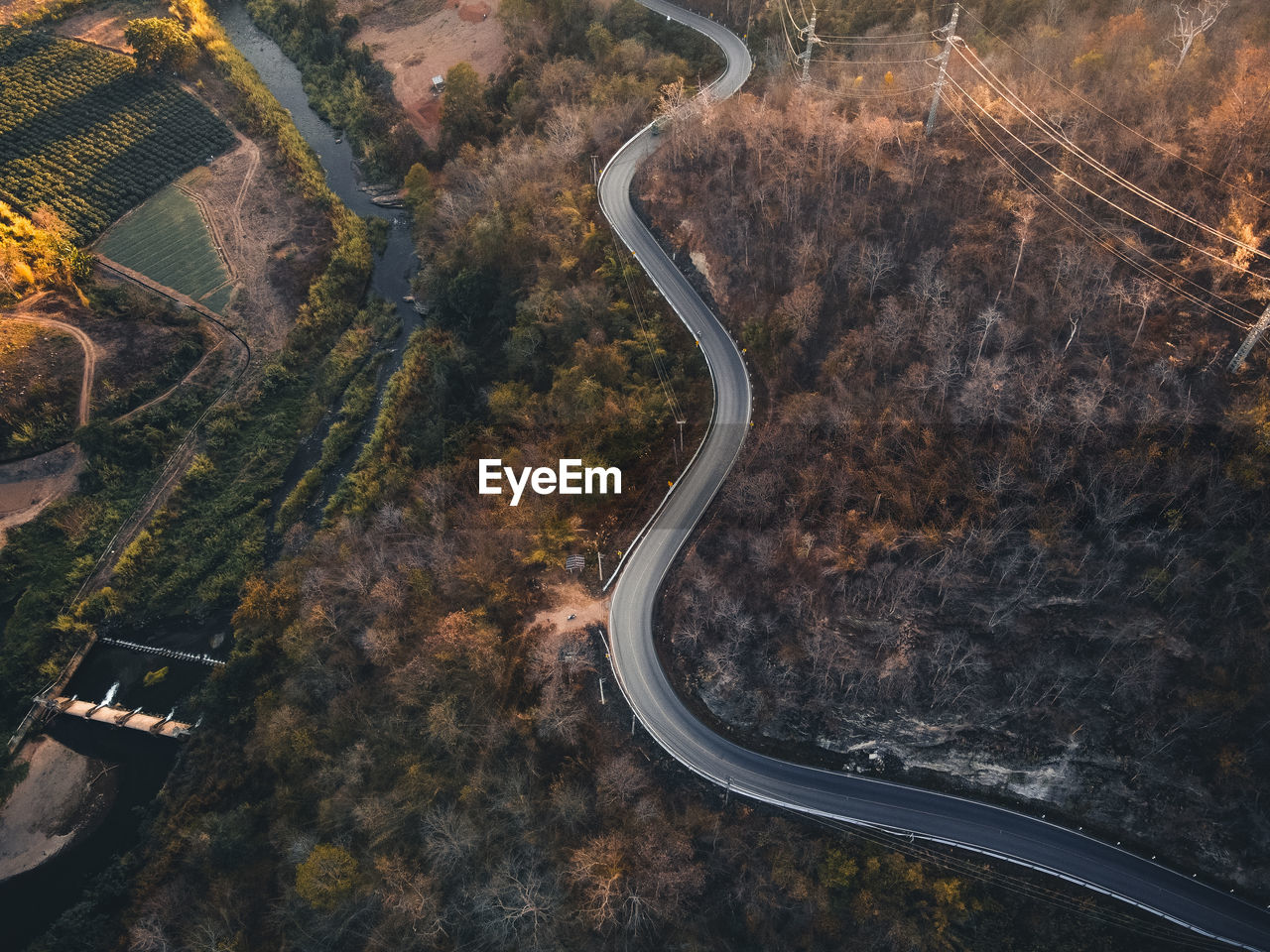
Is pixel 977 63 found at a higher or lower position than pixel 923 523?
higher

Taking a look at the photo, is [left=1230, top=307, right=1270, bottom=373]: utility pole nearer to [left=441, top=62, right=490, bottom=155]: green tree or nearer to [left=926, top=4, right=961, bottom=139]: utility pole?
[left=926, top=4, right=961, bottom=139]: utility pole

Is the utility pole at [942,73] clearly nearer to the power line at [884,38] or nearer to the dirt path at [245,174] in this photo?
the power line at [884,38]

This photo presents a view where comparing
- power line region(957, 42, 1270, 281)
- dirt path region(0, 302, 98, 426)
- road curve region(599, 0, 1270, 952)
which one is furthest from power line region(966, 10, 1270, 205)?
dirt path region(0, 302, 98, 426)

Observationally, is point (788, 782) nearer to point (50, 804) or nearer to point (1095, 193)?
point (1095, 193)

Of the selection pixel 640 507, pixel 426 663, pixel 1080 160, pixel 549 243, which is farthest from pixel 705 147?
pixel 426 663

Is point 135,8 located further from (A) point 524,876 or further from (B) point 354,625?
(A) point 524,876

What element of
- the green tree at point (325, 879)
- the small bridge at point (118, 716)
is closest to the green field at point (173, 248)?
the small bridge at point (118, 716)
